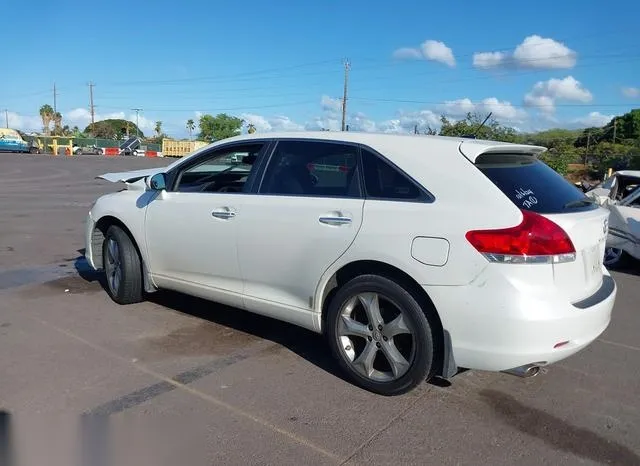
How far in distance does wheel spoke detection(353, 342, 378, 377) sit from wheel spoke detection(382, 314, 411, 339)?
143 millimetres

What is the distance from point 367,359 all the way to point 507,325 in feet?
3.19

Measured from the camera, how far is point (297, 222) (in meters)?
4.08

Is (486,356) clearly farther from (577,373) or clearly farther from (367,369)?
(577,373)

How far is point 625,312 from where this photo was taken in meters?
6.15

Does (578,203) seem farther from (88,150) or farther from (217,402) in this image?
(88,150)

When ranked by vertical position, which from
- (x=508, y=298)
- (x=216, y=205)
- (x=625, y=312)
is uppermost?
(x=216, y=205)

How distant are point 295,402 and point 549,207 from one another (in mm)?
1984

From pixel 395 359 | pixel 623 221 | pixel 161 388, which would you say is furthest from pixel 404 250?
pixel 623 221

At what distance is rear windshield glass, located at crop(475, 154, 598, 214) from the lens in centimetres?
350

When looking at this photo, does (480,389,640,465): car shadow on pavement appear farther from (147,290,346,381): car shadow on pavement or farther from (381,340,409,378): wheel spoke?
(147,290,346,381): car shadow on pavement

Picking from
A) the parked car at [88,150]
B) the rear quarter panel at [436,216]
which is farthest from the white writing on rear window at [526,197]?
the parked car at [88,150]

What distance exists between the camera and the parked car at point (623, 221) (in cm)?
828

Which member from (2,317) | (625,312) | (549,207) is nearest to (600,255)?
(549,207)

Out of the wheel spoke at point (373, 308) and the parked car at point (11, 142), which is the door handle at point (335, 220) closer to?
the wheel spoke at point (373, 308)
